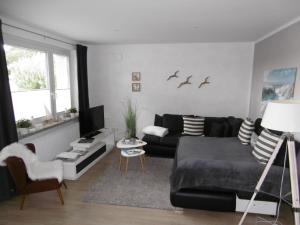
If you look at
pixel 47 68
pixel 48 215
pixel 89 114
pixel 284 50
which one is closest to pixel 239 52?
pixel 284 50

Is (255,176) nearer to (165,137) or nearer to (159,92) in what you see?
(165,137)

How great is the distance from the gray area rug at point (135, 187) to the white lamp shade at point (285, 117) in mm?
1661

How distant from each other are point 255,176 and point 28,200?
2981 millimetres

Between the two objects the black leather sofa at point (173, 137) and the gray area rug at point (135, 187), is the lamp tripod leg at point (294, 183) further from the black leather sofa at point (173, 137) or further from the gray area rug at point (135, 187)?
the black leather sofa at point (173, 137)

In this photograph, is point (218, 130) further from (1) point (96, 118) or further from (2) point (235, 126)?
(1) point (96, 118)

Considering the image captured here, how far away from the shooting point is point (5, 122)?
9.25 ft

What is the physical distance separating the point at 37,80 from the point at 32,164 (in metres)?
1.65

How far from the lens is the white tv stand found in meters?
3.43

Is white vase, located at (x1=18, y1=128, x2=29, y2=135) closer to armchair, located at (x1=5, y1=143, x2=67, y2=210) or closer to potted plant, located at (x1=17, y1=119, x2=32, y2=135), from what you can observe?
potted plant, located at (x1=17, y1=119, x2=32, y2=135)

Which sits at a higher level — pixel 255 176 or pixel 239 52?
pixel 239 52

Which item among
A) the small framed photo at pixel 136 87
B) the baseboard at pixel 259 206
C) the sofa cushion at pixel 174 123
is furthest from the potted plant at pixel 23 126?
the baseboard at pixel 259 206

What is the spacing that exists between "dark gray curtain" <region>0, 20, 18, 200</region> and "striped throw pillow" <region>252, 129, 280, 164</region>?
10.9 ft

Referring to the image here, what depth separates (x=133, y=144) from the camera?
3.81m

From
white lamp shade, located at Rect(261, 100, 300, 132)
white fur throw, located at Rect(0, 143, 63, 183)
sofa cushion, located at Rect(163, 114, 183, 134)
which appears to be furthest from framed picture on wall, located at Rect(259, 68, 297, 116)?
white fur throw, located at Rect(0, 143, 63, 183)
